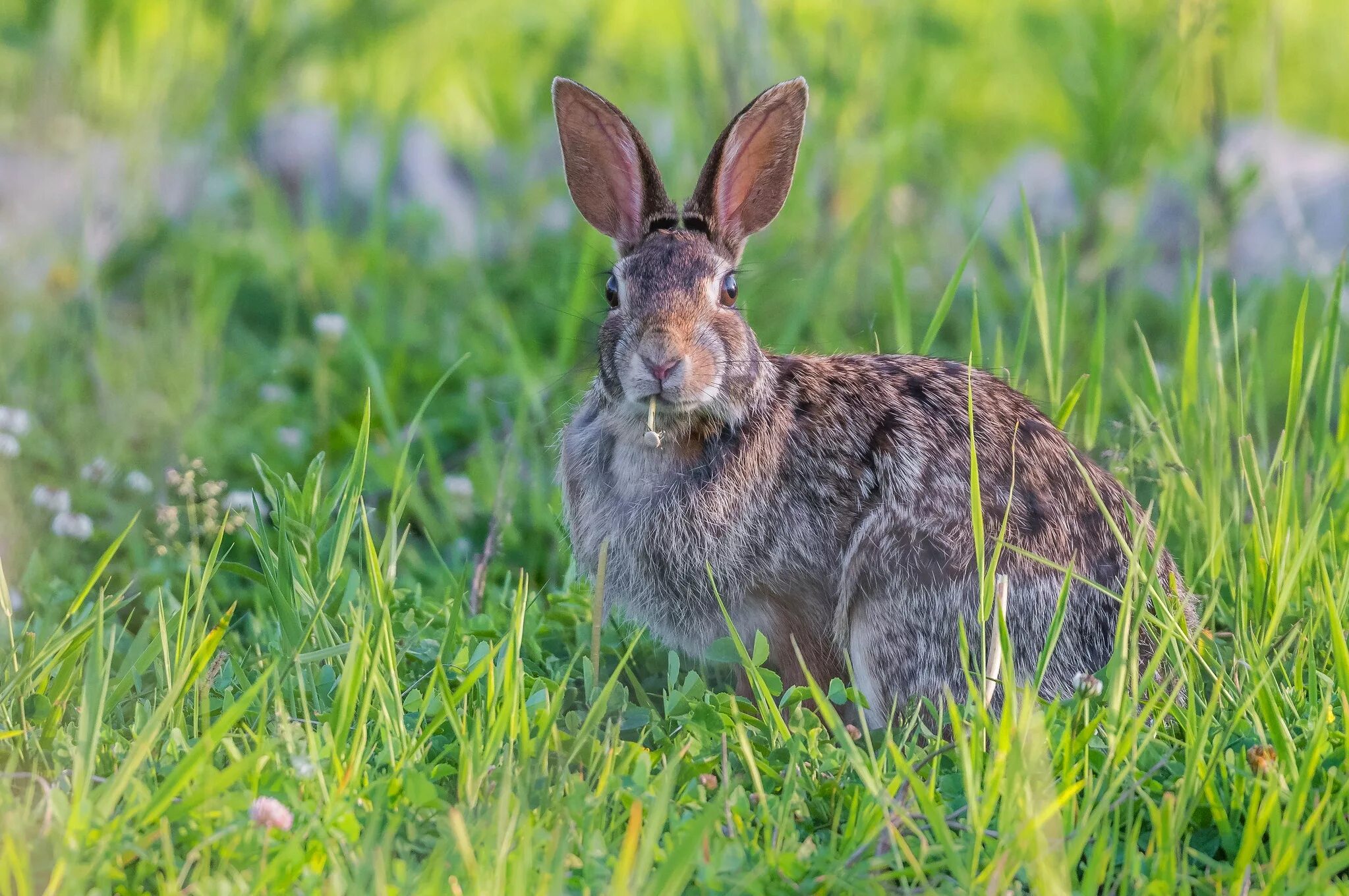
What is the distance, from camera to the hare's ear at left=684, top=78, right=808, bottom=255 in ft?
13.1

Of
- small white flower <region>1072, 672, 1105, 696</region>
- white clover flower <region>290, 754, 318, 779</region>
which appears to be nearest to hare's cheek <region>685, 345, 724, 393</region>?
small white flower <region>1072, 672, 1105, 696</region>

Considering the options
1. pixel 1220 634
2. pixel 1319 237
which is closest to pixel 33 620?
pixel 1220 634

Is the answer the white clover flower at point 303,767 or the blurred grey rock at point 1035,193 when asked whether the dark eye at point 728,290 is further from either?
the blurred grey rock at point 1035,193

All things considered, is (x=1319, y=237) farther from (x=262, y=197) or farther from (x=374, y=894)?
(x=374, y=894)

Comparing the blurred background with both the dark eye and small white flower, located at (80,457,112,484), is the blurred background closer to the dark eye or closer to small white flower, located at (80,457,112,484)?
small white flower, located at (80,457,112,484)

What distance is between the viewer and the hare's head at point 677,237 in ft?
12.1

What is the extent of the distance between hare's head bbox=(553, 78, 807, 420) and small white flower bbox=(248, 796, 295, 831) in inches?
57.1

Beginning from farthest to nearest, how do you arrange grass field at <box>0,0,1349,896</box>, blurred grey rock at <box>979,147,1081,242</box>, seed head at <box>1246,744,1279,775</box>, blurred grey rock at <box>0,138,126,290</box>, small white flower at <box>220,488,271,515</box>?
1. blurred grey rock at <box>979,147,1081,242</box>
2. blurred grey rock at <box>0,138,126,290</box>
3. small white flower at <box>220,488,271,515</box>
4. seed head at <box>1246,744,1279,775</box>
5. grass field at <box>0,0,1349,896</box>

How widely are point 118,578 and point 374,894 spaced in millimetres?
2592

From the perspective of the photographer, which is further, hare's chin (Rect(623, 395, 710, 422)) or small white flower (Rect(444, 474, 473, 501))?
small white flower (Rect(444, 474, 473, 501))

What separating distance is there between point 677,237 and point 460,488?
128 cm

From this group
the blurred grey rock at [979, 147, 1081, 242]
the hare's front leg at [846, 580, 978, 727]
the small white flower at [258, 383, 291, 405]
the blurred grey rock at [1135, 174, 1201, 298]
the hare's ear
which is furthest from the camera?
the blurred grey rock at [979, 147, 1081, 242]

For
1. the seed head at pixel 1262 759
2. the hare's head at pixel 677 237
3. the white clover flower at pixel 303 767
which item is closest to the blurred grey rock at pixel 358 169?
the hare's head at pixel 677 237

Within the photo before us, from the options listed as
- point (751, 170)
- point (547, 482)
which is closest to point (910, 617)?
point (751, 170)
